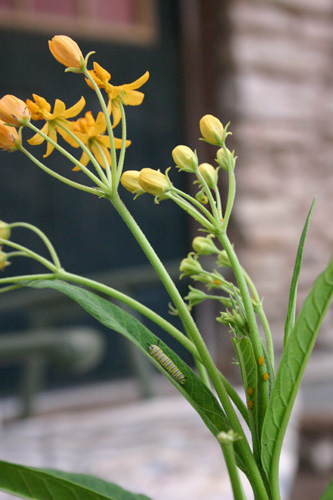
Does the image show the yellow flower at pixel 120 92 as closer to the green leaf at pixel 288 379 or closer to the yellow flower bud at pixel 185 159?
the yellow flower bud at pixel 185 159

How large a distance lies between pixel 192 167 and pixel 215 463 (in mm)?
1338

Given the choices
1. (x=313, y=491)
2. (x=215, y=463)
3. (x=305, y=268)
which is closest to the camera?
(x=313, y=491)

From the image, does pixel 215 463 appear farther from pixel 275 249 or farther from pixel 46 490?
pixel 46 490

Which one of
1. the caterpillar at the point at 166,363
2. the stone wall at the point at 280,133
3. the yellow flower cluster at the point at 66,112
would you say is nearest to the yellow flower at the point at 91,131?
the yellow flower cluster at the point at 66,112

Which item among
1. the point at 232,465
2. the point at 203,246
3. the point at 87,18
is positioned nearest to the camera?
the point at 232,465

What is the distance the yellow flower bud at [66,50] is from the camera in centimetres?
32

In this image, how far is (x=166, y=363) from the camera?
1.01 feet

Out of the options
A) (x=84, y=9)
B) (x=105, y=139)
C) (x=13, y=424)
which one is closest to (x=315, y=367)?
(x=13, y=424)

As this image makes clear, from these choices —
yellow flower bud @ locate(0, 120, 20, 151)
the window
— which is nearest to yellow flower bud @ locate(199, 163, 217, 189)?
yellow flower bud @ locate(0, 120, 20, 151)

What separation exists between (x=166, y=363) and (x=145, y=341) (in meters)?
0.02

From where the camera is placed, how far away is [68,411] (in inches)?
94.3

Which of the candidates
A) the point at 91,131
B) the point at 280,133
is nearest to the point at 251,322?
the point at 91,131

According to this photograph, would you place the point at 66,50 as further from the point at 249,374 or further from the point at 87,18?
the point at 87,18

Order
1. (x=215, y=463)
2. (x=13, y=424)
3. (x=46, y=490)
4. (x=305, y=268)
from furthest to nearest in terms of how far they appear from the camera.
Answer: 1. (x=305, y=268)
2. (x=13, y=424)
3. (x=215, y=463)
4. (x=46, y=490)
